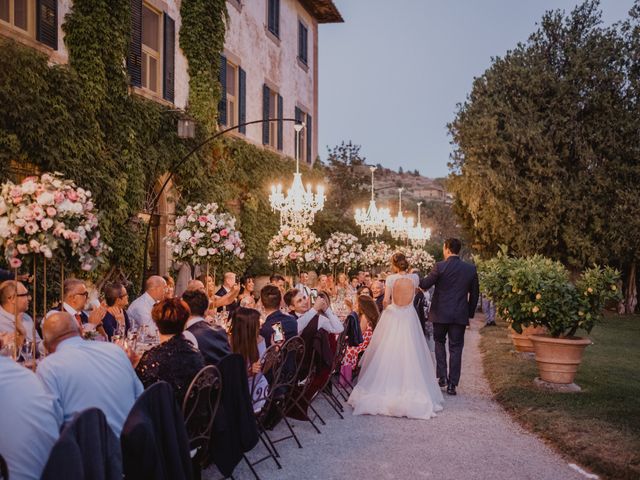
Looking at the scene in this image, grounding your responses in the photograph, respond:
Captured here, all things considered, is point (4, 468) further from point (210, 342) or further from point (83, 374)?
point (210, 342)

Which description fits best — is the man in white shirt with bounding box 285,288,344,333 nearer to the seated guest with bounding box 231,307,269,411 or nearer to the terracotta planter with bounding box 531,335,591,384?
the seated guest with bounding box 231,307,269,411

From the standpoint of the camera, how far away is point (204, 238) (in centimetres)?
898

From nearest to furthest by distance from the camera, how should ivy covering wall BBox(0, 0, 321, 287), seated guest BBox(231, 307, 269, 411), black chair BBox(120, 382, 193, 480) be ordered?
black chair BBox(120, 382, 193, 480)
seated guest BBox(231, 307, 269, 411)
ivy covering wall BBox(0, 0, 321, 287)

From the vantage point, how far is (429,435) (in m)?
6.68

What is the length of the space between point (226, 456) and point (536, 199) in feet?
66.0

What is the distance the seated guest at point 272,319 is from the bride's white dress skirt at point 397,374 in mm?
1466

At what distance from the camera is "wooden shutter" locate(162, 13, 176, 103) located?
14.2m

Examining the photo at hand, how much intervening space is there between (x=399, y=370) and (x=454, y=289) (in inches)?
64.2

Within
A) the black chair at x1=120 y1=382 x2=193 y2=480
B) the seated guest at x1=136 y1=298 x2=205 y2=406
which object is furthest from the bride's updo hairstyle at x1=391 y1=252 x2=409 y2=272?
the black chair at x1=120 y1=382 x2=193 y2=480

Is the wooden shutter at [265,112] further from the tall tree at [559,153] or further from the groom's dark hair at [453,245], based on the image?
the groom's dark hair at [453,245]

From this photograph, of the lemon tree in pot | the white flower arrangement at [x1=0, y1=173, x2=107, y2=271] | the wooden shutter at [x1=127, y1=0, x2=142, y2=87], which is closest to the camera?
the white flower arrangement at [x1=0, y1=173, x2=107, y2=271]

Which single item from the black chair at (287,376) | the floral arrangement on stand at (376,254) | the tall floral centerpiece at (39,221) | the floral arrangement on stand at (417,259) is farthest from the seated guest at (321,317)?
the floral arrangement on stand at (417,259)

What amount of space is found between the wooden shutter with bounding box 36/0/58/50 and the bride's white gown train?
22.5 feet

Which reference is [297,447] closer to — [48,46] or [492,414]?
[492,414]
